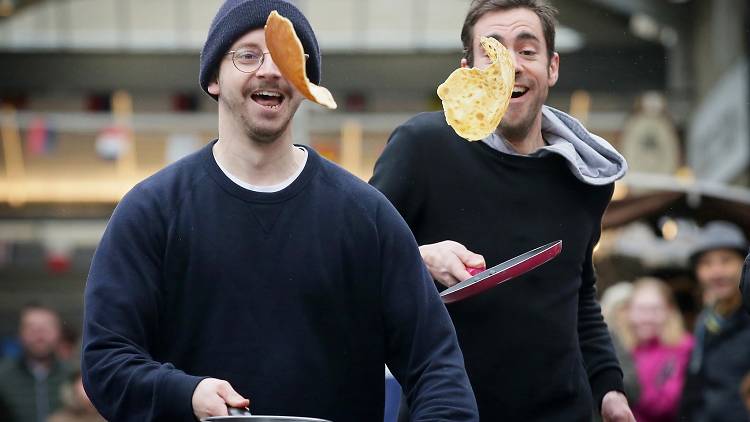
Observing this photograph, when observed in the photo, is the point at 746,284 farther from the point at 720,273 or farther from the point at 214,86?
the point at 720,273

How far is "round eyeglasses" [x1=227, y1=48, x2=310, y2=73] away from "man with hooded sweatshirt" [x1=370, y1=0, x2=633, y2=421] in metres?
0.82

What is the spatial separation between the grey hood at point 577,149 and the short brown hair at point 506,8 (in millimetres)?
270

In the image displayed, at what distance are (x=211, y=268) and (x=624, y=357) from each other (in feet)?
16.4

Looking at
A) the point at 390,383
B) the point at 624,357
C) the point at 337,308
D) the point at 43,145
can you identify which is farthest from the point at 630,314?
the point at 43,145

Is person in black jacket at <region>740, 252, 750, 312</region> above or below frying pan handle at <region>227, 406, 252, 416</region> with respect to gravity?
above

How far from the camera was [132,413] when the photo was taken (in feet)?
13.1

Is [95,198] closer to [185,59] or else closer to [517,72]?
[185,59]

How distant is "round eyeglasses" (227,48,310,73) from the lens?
423cm

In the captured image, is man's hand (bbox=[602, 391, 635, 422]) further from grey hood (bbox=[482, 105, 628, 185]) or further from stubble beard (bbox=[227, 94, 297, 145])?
stubble beard (bbox=[227, 94, 297, 145])

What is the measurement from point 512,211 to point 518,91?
0.36m

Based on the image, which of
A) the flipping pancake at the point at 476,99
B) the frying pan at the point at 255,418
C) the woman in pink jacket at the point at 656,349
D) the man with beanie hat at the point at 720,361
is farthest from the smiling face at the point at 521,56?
the woman in pink jacket at the point at 656,349

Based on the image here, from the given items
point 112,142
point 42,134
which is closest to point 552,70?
point 112,142

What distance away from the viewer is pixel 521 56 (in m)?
4.98

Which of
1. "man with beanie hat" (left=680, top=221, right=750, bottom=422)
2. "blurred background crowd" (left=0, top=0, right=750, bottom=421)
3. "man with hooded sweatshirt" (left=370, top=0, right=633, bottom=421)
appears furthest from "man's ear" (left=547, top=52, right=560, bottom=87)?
"blurred background crowd" (left=0, top=0, right=750, bottom=421)
